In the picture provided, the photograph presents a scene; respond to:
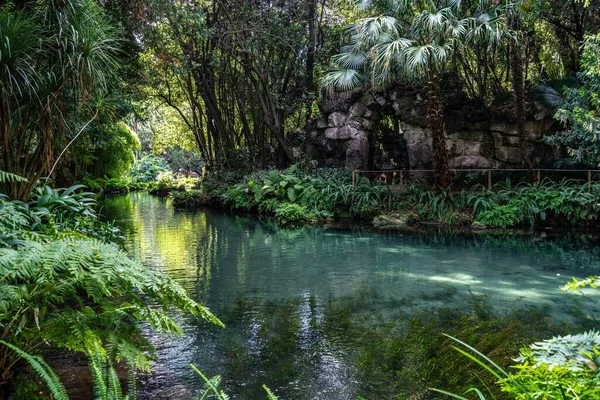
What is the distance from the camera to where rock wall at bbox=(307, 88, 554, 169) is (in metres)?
16.8

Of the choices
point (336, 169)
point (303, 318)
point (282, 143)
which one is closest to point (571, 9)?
point (336, 169)

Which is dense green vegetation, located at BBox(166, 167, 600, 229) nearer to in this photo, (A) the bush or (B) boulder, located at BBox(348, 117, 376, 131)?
(A) the bush

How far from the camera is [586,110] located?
36.9 feet

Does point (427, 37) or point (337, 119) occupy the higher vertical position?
point (427, 37)

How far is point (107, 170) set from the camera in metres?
28.6

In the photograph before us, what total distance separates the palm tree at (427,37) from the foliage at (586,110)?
6.66 feet

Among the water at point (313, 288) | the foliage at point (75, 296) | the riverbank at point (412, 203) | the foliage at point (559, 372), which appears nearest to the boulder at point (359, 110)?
the riverbank at point (412, 203)

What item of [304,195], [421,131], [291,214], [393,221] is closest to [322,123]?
[421,131]

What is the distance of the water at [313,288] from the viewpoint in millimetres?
4160

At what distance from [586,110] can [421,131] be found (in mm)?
6290

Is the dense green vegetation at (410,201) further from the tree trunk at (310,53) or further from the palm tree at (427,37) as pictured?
the tree trunk at (310,53)

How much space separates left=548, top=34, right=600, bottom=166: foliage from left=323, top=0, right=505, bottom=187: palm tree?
2.03 m

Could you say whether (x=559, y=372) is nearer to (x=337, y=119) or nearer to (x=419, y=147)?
(x=419, y=147)

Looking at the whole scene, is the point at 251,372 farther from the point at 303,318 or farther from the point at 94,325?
the point at 94,325
